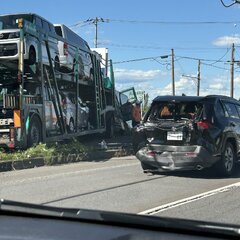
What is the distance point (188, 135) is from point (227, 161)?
1160mm

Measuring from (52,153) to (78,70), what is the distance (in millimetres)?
4798

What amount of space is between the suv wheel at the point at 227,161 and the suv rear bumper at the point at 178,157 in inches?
10.5

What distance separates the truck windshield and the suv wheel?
6.97 m

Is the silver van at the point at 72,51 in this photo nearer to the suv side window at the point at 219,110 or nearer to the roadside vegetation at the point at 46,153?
the roadside vegetation at the point at 46,153

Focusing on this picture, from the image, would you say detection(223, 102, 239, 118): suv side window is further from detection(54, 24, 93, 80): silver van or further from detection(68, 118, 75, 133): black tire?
detection(68, 118, 75, 133): black tire

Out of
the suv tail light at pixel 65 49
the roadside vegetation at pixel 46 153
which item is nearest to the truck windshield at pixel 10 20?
the suv tail light at pixel 65 49

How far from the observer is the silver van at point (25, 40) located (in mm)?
13836

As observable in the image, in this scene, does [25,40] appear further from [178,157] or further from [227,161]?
[227,161]

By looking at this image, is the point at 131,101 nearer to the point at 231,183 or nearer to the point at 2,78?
the point at 2,78

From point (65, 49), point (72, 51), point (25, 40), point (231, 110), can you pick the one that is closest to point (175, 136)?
point (231, 110)

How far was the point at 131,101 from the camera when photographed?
24719 millimetres

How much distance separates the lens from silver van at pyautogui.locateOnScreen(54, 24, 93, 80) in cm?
1653

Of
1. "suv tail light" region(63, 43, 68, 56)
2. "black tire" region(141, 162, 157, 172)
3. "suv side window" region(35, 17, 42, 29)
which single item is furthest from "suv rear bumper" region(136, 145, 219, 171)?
"suv tail light" region(63, 43, 68, 56)

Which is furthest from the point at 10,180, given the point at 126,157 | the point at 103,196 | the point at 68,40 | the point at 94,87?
the point at 94,87
